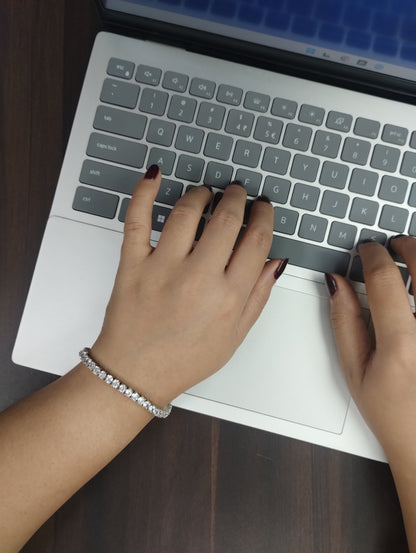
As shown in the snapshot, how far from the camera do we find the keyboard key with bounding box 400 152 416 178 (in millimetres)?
478

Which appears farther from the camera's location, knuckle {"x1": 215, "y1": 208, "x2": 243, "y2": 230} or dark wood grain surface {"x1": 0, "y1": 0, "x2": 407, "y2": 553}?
dark wood grain surface {"x1": 0, "y1": 0, "x2": 407, "y2": 553}

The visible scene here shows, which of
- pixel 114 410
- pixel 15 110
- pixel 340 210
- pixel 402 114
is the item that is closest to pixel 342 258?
pixel 340 210

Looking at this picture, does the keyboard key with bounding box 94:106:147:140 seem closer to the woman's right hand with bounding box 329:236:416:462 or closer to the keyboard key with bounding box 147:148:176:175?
the keyboard key with bounding box 147:148:176:175

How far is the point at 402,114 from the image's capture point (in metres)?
0.48

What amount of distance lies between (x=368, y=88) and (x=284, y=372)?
1.01 ft

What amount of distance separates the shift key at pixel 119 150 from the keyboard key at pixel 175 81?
0.07 m

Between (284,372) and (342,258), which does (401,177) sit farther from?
(284,372)

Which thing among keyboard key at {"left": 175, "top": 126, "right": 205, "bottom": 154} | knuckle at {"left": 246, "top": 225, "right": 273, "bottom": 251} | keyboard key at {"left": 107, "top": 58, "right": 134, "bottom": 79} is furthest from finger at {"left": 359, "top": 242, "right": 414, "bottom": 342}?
keyboard key at {"left": 107, "top": 58, "right": 134, "bottom": 79}

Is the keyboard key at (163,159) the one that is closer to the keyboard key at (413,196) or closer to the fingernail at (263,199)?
the fingernail at (263,199)

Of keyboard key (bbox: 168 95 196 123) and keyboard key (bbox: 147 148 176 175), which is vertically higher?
keyboard key (bbox: 168 95 196 123)

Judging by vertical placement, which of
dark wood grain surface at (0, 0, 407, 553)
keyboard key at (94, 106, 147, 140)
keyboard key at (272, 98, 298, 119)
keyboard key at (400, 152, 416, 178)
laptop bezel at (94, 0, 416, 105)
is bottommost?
dark wood grain surface at (0, 0, 407, 553)

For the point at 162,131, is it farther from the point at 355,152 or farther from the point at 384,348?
the point at 384,348

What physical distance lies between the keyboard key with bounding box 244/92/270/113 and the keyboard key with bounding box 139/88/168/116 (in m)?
0.09

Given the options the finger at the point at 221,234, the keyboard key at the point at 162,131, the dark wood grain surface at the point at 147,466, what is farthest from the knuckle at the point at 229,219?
the dark wood grain surface at the point at 147,466
